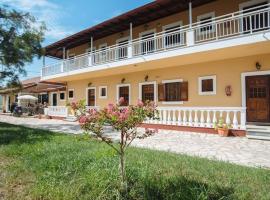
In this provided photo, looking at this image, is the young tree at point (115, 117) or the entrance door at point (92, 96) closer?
the young tree at point (115, 117)

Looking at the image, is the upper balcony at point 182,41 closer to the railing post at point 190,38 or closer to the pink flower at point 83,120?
the railing post at point 190,38

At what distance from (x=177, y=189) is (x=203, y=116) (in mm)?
8604

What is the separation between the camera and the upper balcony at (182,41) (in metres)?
10.1

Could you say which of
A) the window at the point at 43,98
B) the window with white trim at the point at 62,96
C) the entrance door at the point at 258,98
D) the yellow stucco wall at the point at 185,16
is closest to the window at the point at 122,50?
the yellow stucco wall at the point at 185,16

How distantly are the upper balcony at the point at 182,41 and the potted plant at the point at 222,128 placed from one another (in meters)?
3.16

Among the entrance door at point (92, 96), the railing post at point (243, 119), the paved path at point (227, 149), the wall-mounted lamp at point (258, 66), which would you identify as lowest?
the paved path at point (227, 149)

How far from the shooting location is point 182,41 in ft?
47.0

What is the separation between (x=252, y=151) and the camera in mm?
7582

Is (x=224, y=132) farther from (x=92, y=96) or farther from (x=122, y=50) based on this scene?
(x=92, y=96)

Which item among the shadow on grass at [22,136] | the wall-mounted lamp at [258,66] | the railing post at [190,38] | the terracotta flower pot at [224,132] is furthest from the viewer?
the railing post at [190,38]

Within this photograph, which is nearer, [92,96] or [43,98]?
[92,96]

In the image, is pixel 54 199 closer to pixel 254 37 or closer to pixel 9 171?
pixel 9 171

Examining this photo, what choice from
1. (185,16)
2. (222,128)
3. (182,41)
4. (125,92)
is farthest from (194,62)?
(125,92)

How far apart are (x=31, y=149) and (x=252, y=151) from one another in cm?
629
